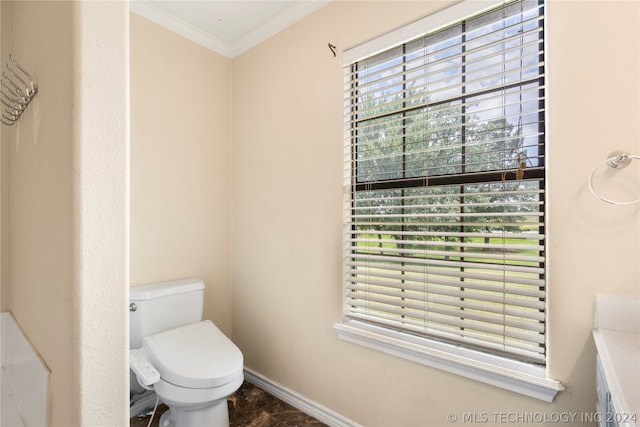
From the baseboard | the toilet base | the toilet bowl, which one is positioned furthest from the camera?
the baseboard

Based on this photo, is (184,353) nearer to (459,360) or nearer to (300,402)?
(300,402)

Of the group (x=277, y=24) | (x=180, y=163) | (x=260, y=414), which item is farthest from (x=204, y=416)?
(x=277, y=24)

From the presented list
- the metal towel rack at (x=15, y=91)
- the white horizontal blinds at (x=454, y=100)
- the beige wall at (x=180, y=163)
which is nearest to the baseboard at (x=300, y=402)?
the beige wall at (x=180, y=163)

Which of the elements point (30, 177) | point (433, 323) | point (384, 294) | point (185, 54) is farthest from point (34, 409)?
point (185, 54)

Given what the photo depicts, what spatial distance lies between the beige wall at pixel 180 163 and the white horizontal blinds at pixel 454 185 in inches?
42.1

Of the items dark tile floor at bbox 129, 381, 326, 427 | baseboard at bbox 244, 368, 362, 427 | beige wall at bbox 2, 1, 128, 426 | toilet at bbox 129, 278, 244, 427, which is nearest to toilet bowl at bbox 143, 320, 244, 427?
toilet at bbox 129, 278, 244, 427

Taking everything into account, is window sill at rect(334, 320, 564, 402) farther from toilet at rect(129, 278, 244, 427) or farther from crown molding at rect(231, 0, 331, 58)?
crown molding at rect(231, 0, 331, 58)

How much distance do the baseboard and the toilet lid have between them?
0.54m

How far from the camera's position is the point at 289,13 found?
189 centimetres

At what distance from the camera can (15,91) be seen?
0.86 metres

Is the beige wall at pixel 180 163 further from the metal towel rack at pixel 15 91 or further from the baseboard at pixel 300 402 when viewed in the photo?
the metal towel rack at pixel 15 91

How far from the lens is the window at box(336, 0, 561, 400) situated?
1.20m

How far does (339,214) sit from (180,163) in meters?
1.15

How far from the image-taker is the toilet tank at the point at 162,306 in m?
1.70
